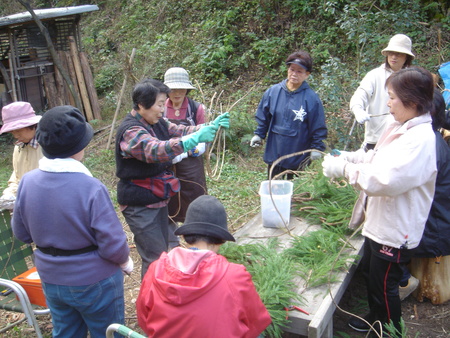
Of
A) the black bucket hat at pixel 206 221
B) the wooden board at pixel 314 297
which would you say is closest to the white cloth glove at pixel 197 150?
the wooden board at pixel 314 297

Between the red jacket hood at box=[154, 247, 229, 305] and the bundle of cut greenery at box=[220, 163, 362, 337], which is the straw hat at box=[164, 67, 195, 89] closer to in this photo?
the bundle of cut greenery at box=[220, 163, 362, 337]

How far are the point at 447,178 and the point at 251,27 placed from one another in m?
8.47

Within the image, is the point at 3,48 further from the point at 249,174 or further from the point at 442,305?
the point at 442,305

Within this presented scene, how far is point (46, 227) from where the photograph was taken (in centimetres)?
198

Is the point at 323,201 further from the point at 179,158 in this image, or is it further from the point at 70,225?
the point at 70,225

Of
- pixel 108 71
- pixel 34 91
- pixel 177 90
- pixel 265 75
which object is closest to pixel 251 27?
pixel 265 75

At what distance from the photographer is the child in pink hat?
2799mm

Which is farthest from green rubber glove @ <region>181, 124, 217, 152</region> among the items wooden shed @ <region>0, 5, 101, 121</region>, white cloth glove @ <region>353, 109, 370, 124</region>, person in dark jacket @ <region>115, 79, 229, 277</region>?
wooden shed @ <region>0, 5, 101, 121</region>

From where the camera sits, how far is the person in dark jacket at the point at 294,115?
12.8 feet

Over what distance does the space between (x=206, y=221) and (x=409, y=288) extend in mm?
2030

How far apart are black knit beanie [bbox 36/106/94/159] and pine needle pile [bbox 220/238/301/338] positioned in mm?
1228

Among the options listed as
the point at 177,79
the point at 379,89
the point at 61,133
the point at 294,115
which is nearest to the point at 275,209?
the point at 294,115

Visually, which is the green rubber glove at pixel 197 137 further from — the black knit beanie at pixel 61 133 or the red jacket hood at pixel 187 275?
the red jacket hood at pixel 187 275

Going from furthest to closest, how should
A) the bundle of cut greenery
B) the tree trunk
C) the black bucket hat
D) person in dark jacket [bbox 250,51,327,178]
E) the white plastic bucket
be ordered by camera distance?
person in dark jacket [bbox 250,51,327,178] < the white plastic bucket < the tree trunk < the bundle of cut greenery < the black bucket hat
